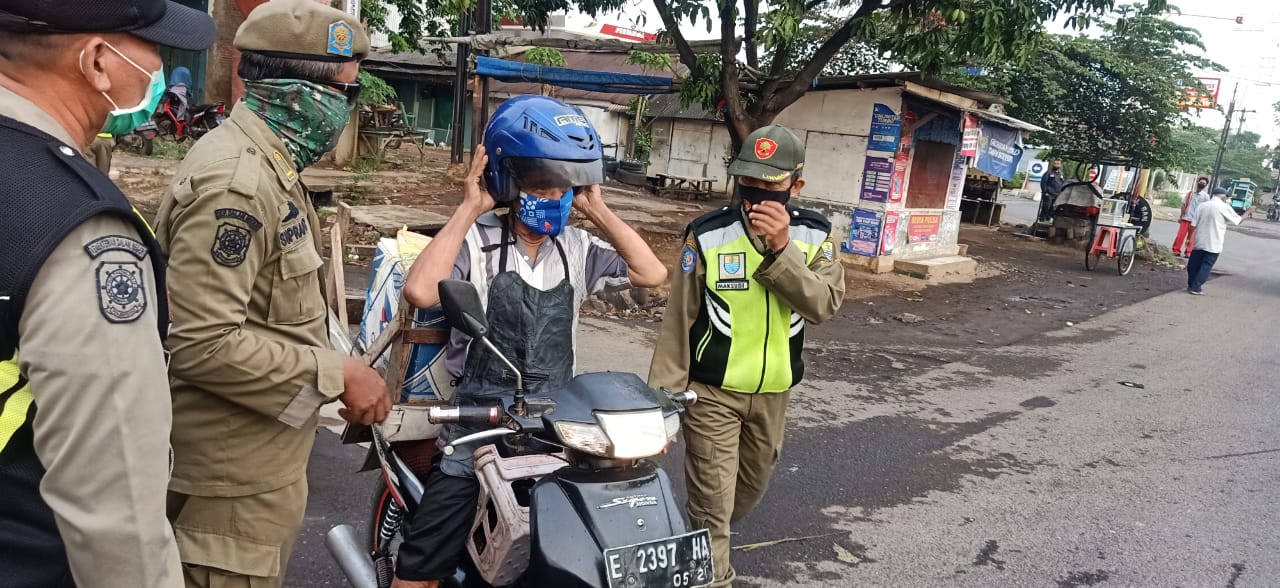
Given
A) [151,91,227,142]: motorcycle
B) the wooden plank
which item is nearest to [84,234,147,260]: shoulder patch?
the wooden plank

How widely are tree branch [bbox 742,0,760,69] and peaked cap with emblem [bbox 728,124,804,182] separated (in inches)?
305

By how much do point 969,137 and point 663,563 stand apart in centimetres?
1322

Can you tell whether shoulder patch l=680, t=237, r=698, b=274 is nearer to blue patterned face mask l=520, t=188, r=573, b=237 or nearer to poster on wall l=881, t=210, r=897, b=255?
blue patterned face mask l=520, t=188, r=573, b=237

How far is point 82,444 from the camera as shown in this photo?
3.86 feet

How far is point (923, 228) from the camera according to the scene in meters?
13.9

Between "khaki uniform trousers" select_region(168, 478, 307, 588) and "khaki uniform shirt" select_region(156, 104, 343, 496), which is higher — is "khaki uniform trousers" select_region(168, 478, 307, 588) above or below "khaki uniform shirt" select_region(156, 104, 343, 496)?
below

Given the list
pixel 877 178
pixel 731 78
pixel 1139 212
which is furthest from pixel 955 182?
pixel 1139 212

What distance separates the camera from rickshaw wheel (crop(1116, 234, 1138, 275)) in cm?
1515

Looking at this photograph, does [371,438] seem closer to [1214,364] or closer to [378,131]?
[1214,364]

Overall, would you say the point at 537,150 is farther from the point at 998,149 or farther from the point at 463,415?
the point at 998,149

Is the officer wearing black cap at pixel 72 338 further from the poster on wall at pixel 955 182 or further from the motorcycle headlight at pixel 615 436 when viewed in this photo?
the poster on wall at pixel 955 182

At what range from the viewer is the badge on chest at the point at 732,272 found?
3.26 metres

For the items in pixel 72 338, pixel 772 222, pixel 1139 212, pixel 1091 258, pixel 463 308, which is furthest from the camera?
pixel 1139 212

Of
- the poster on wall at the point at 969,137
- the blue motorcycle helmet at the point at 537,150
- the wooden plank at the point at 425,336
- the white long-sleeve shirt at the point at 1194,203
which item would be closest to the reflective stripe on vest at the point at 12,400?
the wooden plank at the point at 425,336
